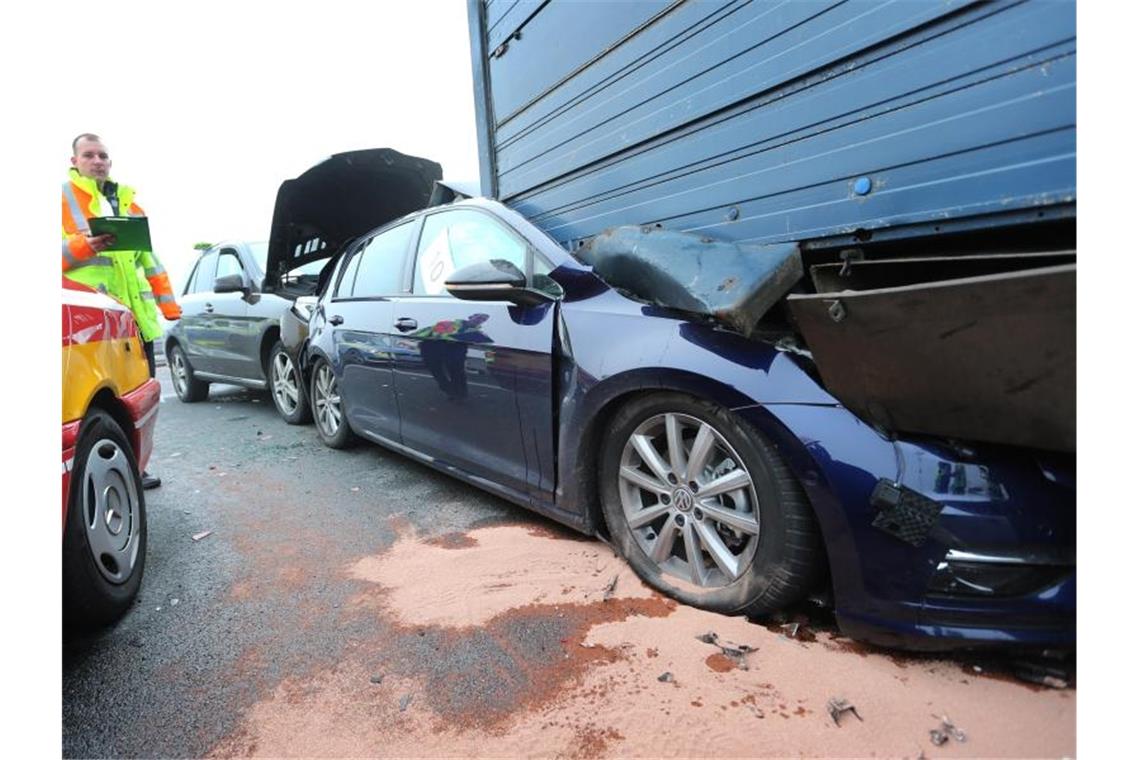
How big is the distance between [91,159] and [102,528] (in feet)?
8.46

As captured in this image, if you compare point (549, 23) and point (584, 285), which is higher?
point (549, 23)

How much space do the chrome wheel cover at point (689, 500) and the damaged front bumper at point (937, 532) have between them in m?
0.24

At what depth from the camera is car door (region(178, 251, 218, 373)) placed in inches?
240

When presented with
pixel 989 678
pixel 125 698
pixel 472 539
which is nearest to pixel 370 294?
pixel 472 539

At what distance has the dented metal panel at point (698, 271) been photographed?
67.6 inches

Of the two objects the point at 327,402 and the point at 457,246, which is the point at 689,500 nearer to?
the point at 457,246

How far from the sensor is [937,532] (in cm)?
141

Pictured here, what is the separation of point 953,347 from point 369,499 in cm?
288

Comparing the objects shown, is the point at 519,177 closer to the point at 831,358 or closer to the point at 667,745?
the point at 831,358

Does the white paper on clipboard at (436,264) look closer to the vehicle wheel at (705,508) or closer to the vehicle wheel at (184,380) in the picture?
the vehicle wheel at (705,508)

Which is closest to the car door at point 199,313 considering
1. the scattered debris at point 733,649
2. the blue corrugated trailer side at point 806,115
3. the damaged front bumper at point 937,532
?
the blue corrugated trailer side at point 806,115

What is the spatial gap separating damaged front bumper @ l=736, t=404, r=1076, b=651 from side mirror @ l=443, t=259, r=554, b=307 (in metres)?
1.08

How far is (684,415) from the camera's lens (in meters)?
1.91

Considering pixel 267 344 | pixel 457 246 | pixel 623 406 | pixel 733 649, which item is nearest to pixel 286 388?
pixel 267 344
